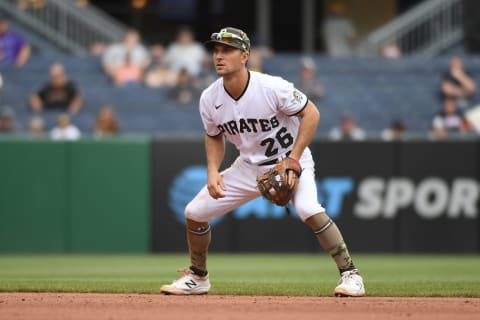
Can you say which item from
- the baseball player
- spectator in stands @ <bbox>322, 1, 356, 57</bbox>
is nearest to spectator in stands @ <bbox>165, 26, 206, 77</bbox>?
spectator in stands @ <bbox>322, 1, 356, 57</bbox>

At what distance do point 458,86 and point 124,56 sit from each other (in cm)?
Result: 602

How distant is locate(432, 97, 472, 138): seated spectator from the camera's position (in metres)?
18.1

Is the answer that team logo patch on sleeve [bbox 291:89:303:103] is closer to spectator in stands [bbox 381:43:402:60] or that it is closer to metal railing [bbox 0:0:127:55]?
spectator in stands [bbox 381:43:402:60]

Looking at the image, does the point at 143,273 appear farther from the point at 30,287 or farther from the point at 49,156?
the point at 49,156

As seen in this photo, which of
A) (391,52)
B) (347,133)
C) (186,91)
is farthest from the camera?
(391,52)

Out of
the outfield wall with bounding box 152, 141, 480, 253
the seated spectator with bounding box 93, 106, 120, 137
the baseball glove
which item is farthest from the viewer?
the seated spectator with bounding box 93, 106, 120, 137

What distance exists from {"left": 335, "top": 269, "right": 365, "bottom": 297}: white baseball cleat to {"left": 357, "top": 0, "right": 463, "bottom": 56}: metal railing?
13799 millimetres

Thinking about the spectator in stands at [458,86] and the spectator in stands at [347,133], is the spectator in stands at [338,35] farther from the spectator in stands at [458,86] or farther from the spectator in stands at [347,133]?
the spectator in stands at [347,133]

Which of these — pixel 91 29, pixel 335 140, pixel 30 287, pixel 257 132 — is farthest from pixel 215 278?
pixel 91 29

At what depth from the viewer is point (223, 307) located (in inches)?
314

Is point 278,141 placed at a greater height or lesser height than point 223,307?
greater

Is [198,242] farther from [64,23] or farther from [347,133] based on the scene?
[64,23]

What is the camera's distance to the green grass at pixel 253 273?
31.5 ft

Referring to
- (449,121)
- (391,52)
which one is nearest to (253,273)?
(449,121)
